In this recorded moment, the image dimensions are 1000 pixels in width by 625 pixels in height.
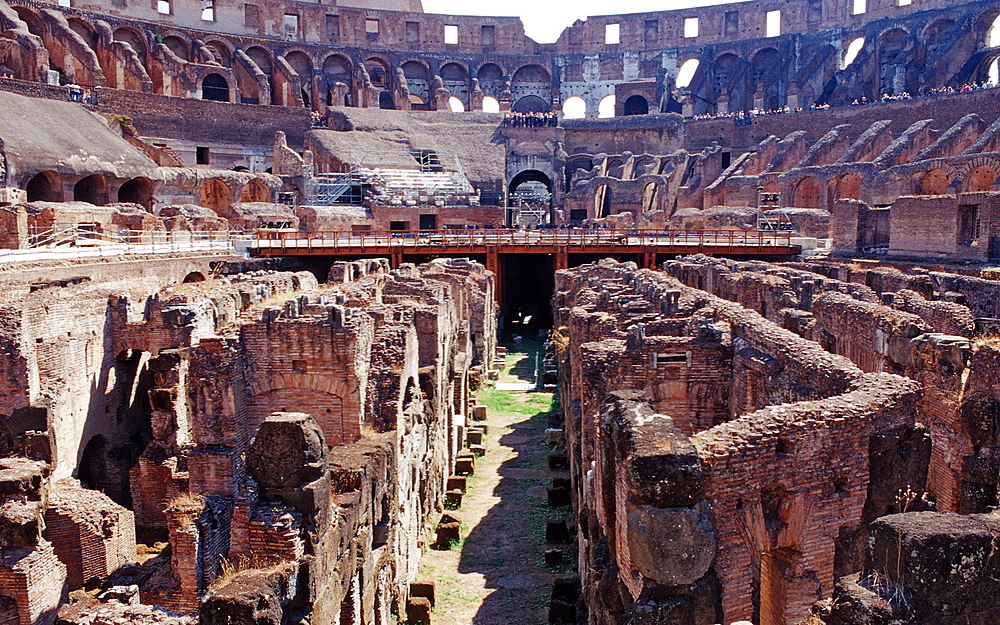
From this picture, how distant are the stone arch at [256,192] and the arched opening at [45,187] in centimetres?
968

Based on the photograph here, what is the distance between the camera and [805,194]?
45.2 metres

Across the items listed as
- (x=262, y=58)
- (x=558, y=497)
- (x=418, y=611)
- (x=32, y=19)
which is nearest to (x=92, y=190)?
(x=32, y=19)

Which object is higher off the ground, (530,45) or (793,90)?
(530,45)

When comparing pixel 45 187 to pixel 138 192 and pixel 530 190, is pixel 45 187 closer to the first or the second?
pixel 138 192

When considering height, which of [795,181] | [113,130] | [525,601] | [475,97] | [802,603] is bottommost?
[525,601]

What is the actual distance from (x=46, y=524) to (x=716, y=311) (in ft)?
27.3

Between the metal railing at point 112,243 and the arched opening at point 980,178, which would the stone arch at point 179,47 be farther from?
the arched opening at point 980,178

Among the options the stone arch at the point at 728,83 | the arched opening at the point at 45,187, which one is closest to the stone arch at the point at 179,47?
the arched opening at the point at 45,187

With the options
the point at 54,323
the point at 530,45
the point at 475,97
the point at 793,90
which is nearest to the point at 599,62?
the point at 530,45

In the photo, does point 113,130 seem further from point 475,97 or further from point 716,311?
point 716,311

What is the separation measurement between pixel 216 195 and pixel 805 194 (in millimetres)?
30654

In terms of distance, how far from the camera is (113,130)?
4556cm

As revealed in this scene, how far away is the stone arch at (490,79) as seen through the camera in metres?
69.8

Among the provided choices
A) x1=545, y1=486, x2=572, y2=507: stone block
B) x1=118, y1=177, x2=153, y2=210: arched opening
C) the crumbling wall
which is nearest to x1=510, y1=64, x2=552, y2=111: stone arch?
x1=118, y1=177, x2=153, y2=210: arched opening
